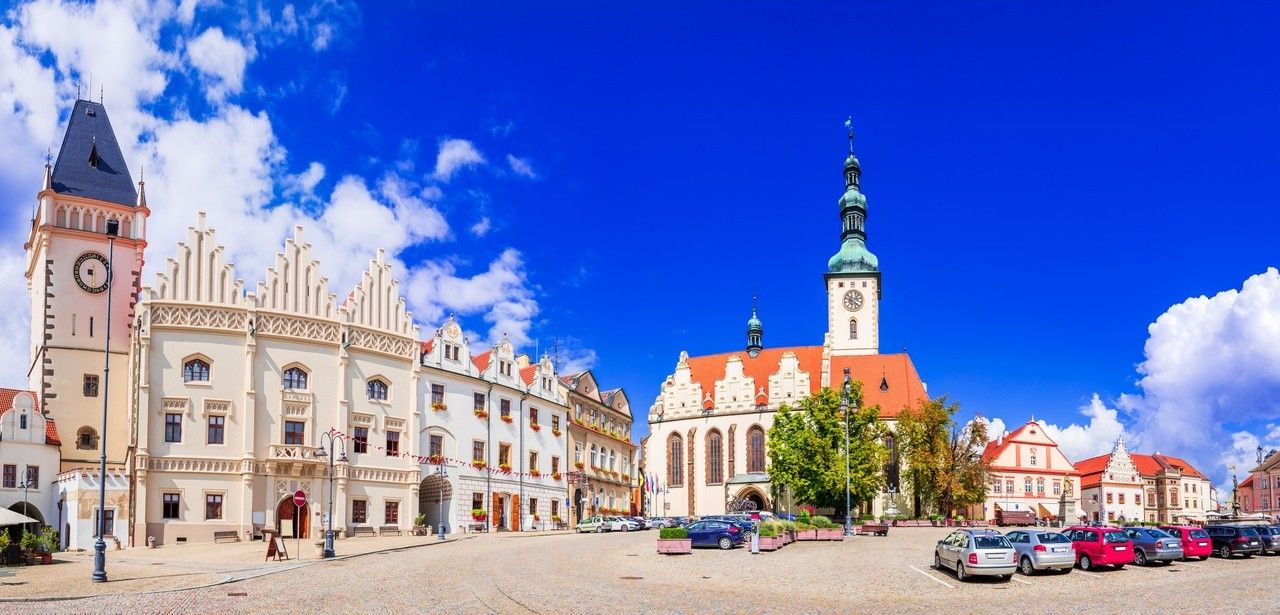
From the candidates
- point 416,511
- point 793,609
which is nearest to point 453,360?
point 416,511

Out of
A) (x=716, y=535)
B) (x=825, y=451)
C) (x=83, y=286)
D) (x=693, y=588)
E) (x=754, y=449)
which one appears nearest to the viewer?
(x=693, y=588)

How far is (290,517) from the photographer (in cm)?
5516

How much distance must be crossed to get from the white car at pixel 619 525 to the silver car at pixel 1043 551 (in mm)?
34398

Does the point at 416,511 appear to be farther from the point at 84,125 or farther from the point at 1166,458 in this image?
the point at 1166,458

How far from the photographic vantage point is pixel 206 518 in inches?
2067

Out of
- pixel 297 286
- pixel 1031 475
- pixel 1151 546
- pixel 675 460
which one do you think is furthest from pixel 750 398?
pixel 1151 546

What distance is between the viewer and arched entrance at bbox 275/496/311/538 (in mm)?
54438

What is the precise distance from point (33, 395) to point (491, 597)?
42023mm

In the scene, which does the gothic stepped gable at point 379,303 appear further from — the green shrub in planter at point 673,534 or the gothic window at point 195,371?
the green shrub in planter at point 673,534

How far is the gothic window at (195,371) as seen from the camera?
176 ft

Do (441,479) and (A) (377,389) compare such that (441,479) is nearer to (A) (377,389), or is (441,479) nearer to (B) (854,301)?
(A) (377,389)

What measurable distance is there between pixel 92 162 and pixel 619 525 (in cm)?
3600

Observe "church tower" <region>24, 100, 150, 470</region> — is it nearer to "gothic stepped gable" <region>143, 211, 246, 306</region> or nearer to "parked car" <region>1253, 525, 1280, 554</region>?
"gothic stepped gable" <region>143, 211, 246, 306</region>

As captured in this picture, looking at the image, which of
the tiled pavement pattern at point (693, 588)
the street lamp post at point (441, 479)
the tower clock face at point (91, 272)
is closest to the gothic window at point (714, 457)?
the street lamp post at point (441, 479)
